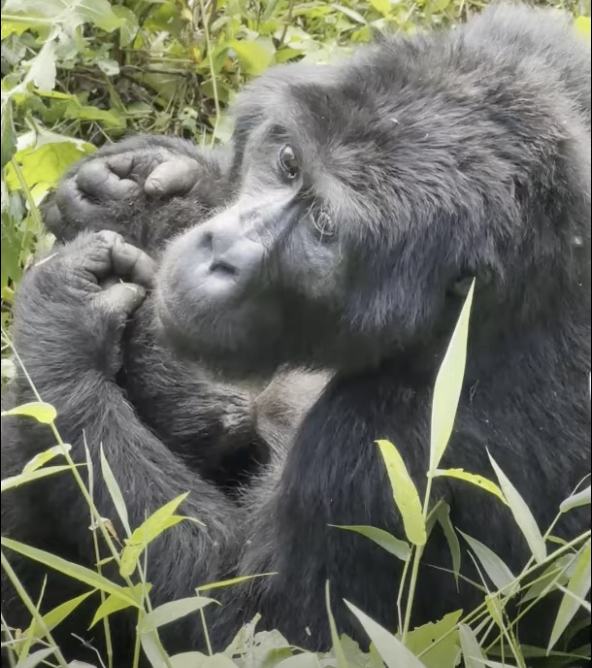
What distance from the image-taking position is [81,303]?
1827 millimetres

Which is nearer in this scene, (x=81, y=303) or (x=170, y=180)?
(x=81, y=303)

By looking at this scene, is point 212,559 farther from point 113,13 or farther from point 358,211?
point 113,13

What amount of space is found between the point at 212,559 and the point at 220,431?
13.7 inches

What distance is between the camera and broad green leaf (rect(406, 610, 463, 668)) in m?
1.33

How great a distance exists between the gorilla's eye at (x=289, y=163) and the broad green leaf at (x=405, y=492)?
1.76 feet

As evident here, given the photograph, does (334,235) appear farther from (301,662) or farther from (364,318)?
(301,662)

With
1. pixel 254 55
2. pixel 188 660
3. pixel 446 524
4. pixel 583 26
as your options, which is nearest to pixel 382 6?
pixel 254 55

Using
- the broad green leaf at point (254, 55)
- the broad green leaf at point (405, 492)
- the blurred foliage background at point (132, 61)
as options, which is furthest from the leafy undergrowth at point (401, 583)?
the broad green leaf at point (254, 55)

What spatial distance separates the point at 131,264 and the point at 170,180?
232mm

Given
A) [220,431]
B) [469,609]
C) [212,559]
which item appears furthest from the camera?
[220,431]

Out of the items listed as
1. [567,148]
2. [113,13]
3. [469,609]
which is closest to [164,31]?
[113,13]

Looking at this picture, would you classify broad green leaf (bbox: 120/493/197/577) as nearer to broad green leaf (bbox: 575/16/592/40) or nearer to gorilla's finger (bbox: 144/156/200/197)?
gorilla's finger (bbox: 144/156/200/197)

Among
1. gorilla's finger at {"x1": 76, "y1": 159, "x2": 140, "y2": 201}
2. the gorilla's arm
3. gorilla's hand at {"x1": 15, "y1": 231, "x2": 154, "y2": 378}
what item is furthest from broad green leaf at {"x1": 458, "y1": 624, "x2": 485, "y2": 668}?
gorilla's finger at {"x1": 76, "y1": 159, "x2": 140, "y2": 201}

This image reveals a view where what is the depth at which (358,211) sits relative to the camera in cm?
140
